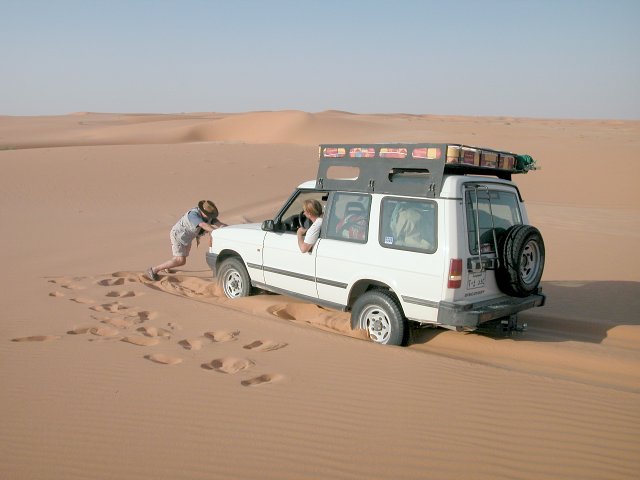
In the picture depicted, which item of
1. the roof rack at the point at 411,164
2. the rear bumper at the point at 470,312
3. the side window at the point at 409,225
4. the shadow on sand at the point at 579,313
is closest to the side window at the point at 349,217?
the roof rack at the point at 411,164

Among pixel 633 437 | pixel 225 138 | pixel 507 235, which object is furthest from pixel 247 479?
pixel 225 138

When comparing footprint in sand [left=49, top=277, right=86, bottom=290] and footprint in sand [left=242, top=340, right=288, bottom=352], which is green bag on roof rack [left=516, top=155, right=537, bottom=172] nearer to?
footprint in sand [left=242, top=340, right=288, bottom=352]

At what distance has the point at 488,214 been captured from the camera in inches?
222

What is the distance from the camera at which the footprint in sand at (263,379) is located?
15.0 ft

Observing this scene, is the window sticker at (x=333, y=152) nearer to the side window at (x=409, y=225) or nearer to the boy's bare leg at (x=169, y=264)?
the side window at (x=409, y=225)

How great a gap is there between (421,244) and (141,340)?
3051mm

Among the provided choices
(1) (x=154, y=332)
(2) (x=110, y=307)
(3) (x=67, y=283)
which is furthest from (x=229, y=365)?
(3) (x=67, y=283)

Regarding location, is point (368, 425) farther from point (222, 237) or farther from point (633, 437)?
point (222, 237)

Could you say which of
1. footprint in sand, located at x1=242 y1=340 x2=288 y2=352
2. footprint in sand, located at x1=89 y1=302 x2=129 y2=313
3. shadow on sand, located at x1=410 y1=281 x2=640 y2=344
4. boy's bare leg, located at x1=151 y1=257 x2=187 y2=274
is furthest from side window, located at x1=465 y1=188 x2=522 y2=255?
boy's bare leg, located at x1=151 y1=257 x2=187 y2=274

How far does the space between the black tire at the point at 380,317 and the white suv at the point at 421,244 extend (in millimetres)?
11

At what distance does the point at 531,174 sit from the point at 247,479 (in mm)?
23591

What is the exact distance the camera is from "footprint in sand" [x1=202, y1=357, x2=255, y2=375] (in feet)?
16.1

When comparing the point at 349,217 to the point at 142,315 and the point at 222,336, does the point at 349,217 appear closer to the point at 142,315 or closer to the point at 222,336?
the point at 222,336

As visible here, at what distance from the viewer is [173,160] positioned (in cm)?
2411
